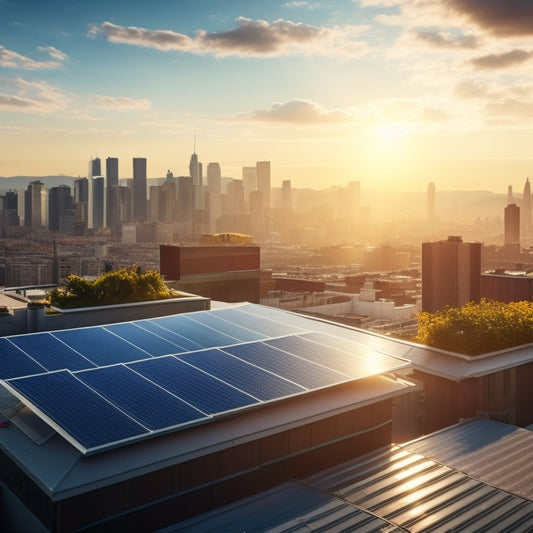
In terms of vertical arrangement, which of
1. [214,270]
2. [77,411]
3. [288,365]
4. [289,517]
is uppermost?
[214,270]

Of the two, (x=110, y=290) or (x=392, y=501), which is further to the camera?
(x=110, y=290)

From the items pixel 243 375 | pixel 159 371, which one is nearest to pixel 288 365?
pixel 243 375

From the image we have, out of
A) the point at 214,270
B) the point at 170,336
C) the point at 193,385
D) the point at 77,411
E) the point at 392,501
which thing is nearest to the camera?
the point at 77,411

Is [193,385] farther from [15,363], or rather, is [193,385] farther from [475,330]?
[475,330]

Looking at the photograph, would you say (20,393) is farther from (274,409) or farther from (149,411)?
(274,409)

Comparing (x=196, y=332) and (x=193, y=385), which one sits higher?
(x=196, y=332)

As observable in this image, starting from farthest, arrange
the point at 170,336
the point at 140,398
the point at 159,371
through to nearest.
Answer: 1. the point at 170,336
2. the point at 159,371
3. the point at 140,398

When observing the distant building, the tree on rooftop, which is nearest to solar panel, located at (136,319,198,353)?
the tree on rooftop

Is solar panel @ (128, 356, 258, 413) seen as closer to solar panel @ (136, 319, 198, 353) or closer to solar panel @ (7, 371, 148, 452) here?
solar panel @ (7, 371, 148, 452)

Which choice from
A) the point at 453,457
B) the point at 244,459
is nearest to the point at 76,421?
the point at 244,459
